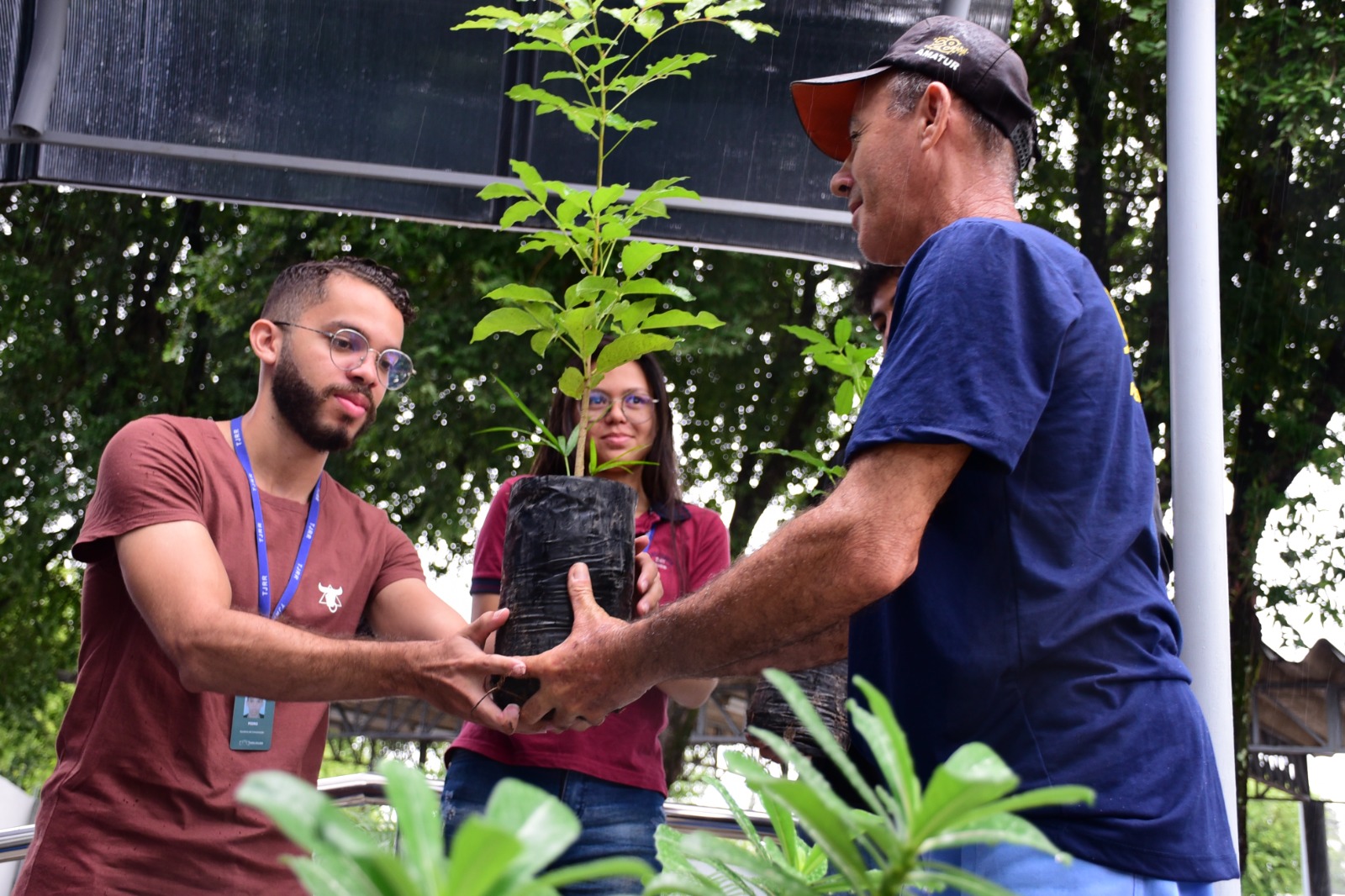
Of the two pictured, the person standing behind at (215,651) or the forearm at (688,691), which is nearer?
the person standing behind at (215,651)

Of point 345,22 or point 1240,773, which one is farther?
point 1240,773

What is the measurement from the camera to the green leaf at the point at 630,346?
7.48ft

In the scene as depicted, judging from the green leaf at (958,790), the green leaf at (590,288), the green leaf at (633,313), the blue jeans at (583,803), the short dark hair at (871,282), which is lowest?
the blue jeans at (583,803)

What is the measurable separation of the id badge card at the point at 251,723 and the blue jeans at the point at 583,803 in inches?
17.0

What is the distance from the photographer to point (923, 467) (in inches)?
53.0

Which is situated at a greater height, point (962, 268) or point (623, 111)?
point (623, 111)

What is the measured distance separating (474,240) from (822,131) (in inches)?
264

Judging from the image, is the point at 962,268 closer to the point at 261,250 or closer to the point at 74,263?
the point at 261,250

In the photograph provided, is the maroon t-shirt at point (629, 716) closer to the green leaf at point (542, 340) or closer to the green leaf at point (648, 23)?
the green leaf at point (542, 340)

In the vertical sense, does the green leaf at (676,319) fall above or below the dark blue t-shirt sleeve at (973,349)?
above

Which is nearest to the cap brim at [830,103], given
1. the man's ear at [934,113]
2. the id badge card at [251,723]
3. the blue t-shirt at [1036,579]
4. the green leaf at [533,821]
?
the man's ear at [934,113]

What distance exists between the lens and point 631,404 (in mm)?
2904

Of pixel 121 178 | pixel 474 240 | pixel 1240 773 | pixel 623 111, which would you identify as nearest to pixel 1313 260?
pixel 1240 773

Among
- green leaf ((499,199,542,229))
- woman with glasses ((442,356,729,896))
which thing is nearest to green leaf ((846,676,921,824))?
woman with glasses ((442,356,729,896))
